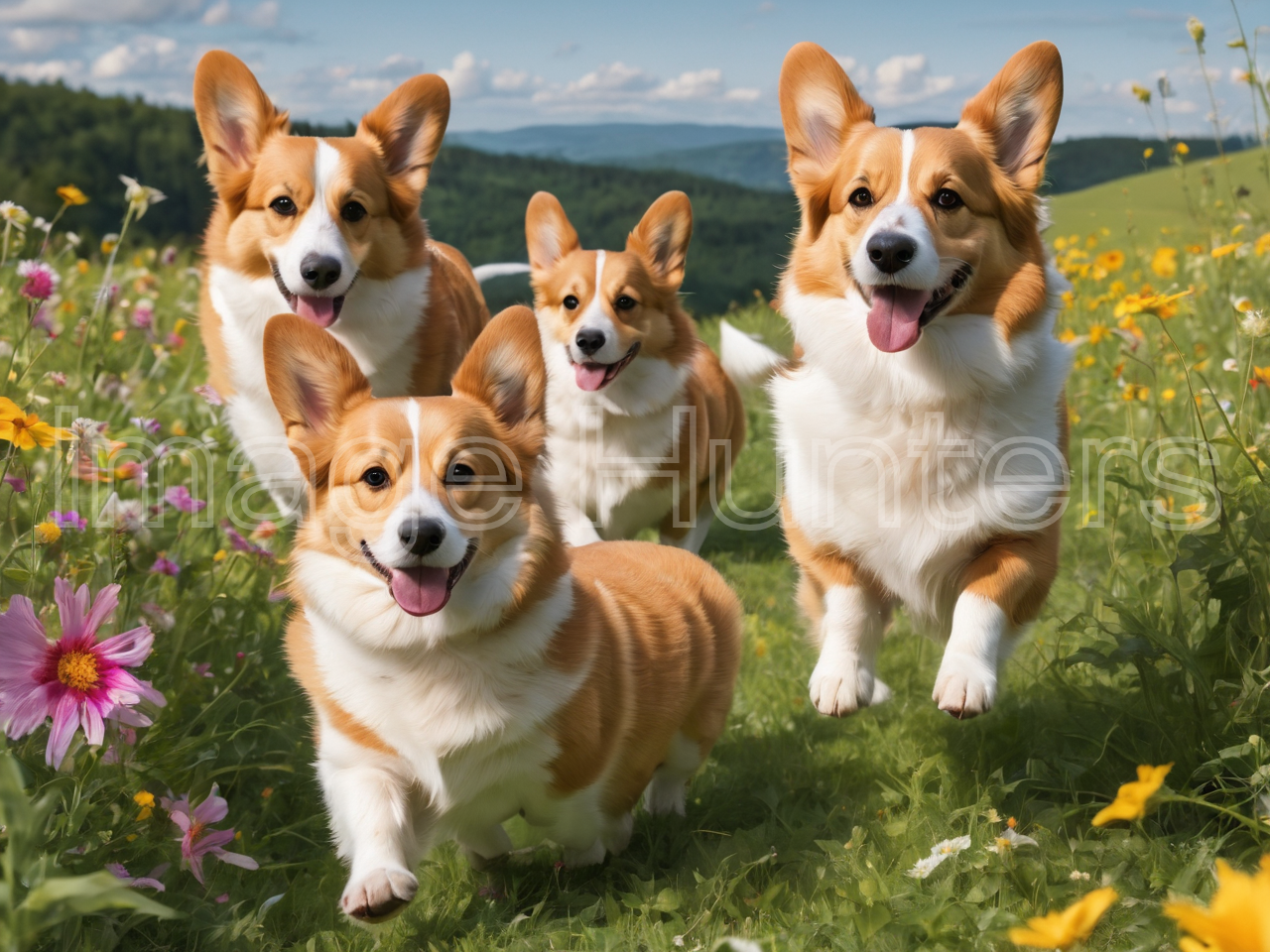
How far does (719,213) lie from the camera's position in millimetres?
10688

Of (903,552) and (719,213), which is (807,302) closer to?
(903,552)

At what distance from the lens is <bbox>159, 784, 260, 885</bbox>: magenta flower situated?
2402 mm

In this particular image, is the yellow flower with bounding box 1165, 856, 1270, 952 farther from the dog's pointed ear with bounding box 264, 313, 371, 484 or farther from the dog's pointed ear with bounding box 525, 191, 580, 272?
the dog's pointed ear with bounding box 525, 191, 580, 272

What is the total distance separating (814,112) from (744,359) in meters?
2.36

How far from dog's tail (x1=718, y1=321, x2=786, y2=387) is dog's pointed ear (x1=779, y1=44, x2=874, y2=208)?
2195 mm

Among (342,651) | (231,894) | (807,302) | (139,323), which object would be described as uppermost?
A: (807,302)

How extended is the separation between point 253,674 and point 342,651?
0.97 metres

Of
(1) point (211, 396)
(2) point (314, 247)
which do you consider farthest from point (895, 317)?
(1) point (211, 396)

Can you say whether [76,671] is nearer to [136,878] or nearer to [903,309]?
[136,878]

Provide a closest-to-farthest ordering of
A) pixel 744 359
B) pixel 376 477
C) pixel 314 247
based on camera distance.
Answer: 1. pixel 376 477
2. pixel 314 247
3. pixel 744 359

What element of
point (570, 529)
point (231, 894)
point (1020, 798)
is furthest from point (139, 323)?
point (1020, 798)

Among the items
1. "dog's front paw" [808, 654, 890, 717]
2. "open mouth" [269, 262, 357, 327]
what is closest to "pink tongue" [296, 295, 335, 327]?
"open mouth" [269, 262, 357, 327]

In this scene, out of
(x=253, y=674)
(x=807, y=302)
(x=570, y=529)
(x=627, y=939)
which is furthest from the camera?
(x=570, y=529)

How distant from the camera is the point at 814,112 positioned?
3.05 m
